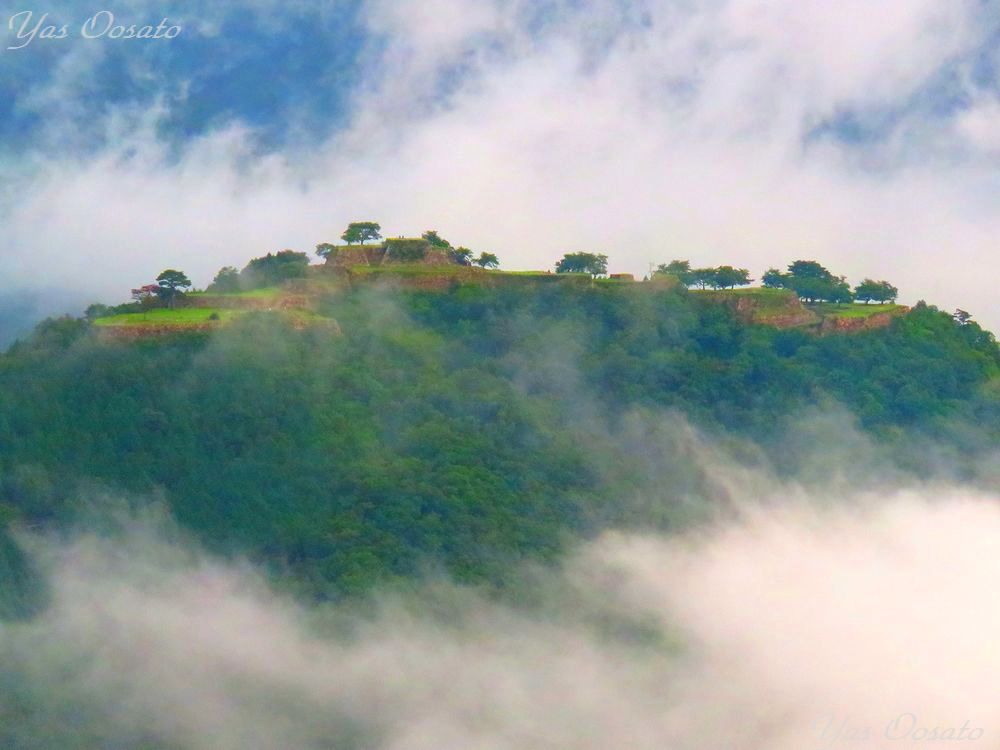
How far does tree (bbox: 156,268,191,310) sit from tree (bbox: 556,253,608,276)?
12.0 metres

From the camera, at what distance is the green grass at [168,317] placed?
56.7 metres

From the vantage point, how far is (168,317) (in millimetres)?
57188

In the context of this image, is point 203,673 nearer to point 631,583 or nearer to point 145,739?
point 145,739

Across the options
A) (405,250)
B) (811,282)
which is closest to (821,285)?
(811,282)

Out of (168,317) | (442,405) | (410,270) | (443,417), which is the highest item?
(410,270)

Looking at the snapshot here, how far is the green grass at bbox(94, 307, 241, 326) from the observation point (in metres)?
56.7

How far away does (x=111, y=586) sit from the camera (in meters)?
52.4

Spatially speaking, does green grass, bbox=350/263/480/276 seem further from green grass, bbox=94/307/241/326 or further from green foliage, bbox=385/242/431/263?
green grass, bbox=94/307/241/326

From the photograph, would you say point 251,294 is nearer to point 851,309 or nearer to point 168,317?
point 168,317

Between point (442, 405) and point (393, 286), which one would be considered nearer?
point (442, 405)

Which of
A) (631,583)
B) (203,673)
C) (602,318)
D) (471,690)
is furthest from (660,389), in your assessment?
(203,673)

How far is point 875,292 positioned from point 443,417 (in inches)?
664

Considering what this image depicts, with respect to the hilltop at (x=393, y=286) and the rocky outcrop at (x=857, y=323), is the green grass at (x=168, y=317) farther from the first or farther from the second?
the rocky outcrop at (x=857, y=323)

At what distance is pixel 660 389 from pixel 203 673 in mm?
A: 16482
